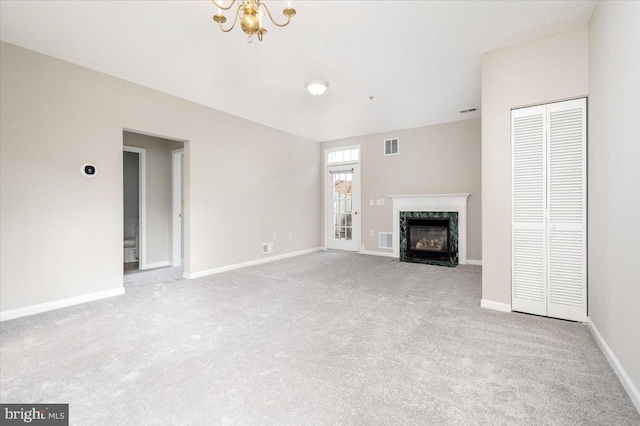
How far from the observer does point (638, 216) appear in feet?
5.19

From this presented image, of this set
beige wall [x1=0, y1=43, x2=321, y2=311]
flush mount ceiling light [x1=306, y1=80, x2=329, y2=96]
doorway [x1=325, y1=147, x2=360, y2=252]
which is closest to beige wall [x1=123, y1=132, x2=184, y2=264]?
beige wall [x1=0, y1=43, x2=321, y2=311]

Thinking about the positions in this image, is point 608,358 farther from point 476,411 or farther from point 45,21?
point 45,21

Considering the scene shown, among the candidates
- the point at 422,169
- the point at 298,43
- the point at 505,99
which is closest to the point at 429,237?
the point at 422,169

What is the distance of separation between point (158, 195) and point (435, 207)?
5.37 metres

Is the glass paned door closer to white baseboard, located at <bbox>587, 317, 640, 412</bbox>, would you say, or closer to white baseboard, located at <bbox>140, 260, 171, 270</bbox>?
white baseboard, located at <bbox>140, 260, 171, 270</bbox>

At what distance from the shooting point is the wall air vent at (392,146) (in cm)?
625

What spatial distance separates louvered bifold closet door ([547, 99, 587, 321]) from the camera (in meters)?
2.64

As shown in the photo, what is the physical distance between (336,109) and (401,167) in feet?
7.12

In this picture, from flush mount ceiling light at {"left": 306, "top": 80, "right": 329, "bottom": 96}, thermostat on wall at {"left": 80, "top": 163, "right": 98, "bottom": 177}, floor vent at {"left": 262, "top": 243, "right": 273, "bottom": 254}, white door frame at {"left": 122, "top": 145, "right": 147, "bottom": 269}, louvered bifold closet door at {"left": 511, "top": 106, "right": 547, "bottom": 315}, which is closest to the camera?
louvered bifold closet door at {"left": 511, "top": 106, "right": 547, "bottom": 315}

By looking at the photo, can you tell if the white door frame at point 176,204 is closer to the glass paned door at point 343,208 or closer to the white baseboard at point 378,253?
the glass paned door at point 343,208

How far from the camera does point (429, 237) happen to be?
5781 millimetres

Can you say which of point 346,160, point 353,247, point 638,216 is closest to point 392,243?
point 353,247

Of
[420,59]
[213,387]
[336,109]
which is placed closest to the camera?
[213,387]
